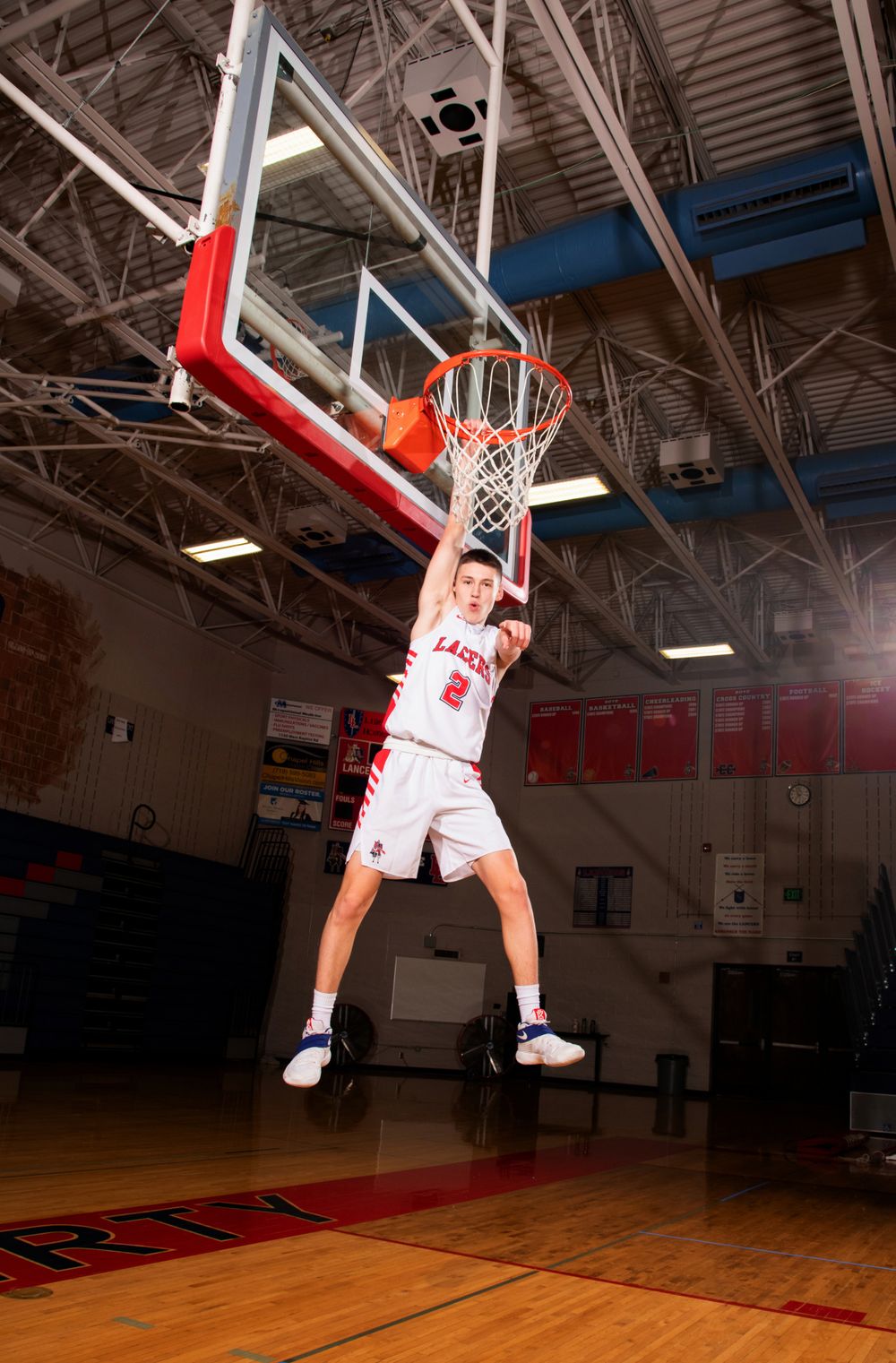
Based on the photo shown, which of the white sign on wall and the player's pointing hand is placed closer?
the player's pointing hand

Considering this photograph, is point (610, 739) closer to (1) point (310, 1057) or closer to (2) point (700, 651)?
(2) point (700, 651)

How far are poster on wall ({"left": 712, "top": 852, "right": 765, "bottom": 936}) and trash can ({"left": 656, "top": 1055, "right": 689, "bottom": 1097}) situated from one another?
1915 millimetres

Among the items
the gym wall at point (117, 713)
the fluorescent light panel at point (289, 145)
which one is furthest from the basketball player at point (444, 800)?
the gym wall at point (117, 713)

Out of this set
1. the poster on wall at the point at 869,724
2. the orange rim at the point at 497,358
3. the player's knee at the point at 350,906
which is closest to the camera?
the player's knee at the point at 350,906

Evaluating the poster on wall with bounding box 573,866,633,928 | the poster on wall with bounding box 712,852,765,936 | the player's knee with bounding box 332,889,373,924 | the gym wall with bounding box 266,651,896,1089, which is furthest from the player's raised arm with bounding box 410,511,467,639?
the poster on wall with bounding box 573,866,633,928

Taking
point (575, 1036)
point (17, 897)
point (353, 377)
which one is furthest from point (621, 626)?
point (353, 377)

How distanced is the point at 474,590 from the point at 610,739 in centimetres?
1411

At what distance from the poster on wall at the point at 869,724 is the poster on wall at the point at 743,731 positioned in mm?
1135

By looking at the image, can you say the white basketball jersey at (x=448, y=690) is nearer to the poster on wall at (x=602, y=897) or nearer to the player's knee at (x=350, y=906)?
the player's knee at (x=350, y=906)

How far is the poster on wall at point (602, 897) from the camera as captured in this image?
17.0 meters

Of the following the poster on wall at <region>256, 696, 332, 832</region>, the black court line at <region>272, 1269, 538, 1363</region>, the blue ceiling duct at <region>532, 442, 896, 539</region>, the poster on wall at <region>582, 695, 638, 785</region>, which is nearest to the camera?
the black court line at <region>272, 1269, 538, 1363</region>

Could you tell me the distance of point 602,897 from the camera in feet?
56.3

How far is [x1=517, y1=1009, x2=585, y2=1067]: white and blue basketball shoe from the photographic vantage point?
3504 millimetres

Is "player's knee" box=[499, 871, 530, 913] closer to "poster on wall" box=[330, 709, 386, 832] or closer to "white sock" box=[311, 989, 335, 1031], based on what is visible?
"white sock" box=[311, 989, 335, 1031]
